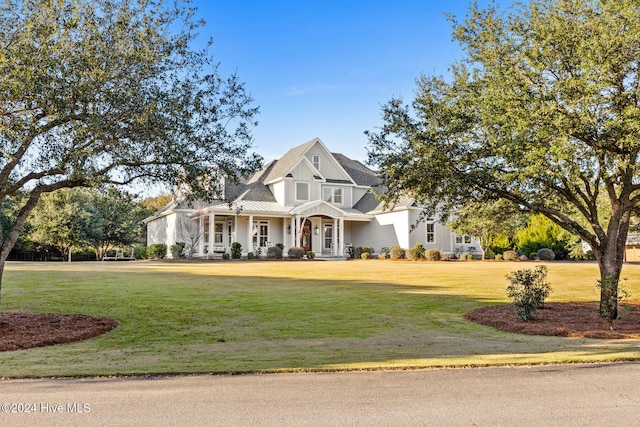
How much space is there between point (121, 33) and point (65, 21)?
3.71 ft

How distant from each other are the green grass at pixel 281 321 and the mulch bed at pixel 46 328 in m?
0.46

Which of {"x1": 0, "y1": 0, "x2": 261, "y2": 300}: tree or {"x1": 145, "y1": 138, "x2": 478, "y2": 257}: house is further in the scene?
{"x1": 145, "y1": 138, "x2": 478, "y2": 257}: house

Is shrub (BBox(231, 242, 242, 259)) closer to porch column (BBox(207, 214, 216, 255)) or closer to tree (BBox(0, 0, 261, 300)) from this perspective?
porch column (BBox(207, 214, 216, 255))

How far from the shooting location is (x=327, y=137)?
4431 centimetres

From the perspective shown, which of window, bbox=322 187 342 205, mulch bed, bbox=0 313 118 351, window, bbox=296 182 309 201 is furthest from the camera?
window, bbox=322 187 342 205

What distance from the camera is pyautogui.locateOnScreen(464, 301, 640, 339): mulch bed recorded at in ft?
41.2

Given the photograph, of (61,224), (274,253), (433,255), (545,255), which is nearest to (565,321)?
(433,255)

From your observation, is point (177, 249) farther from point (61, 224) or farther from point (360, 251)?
point (360, 251)

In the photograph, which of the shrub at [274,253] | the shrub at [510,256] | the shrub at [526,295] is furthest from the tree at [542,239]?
the shrub at [526,295]

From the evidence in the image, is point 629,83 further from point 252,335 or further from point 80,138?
point 80,138

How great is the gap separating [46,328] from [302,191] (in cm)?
3036

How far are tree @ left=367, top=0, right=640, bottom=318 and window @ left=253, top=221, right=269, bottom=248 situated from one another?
81.1 feet

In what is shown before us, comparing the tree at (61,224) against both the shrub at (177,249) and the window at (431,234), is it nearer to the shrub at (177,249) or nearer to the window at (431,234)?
the shrub at (177,249)

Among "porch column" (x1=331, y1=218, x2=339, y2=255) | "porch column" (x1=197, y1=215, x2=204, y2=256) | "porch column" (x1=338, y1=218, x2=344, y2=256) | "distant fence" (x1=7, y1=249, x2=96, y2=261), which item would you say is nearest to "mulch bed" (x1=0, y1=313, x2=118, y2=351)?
"porch column" (x1=197, y1=215, x2=204, y2=256)
